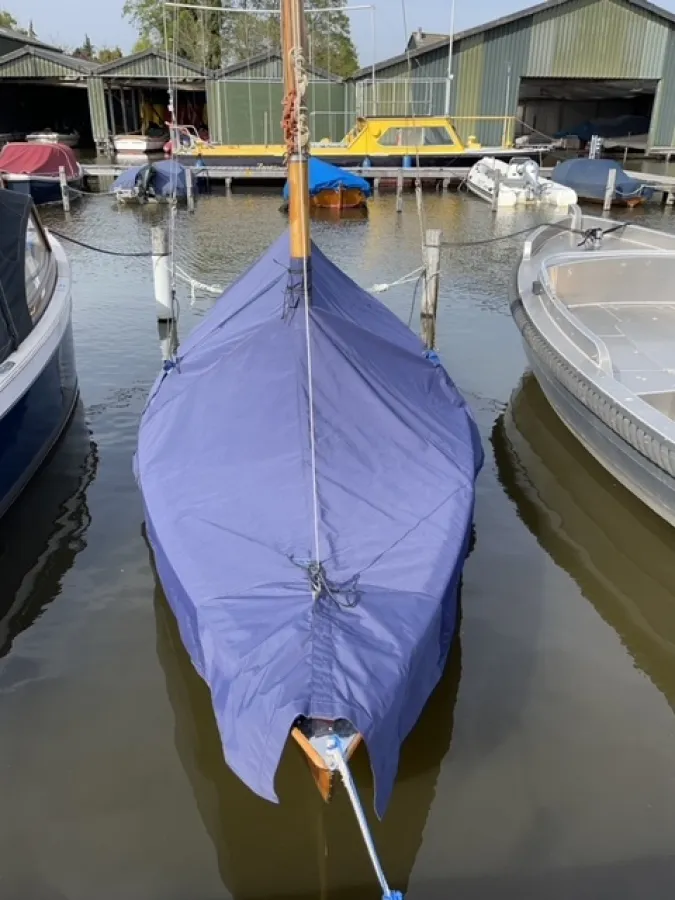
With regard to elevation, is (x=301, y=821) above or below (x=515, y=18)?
below

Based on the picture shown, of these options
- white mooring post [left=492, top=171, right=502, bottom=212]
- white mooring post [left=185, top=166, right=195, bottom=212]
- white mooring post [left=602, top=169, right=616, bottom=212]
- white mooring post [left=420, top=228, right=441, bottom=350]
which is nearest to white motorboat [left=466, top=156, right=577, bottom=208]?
white mooring post [left=492, top=171, right=502, bottom=212]

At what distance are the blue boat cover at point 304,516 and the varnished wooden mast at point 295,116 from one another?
1.76 feet

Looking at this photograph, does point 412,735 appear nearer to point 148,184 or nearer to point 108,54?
point 148,184

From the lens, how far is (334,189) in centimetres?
2139

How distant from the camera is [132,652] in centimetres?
474

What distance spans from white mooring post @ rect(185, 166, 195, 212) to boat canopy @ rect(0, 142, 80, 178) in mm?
4061

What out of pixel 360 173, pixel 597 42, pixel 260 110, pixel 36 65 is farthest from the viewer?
pixel 36 65

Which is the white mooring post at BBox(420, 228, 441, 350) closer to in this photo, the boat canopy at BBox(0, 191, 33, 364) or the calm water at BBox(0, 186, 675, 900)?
the calm water at BBox(0, 186, 675, 900)

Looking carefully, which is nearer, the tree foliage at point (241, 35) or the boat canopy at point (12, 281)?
the boat canopy at point (12, 281)

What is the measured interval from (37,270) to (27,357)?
229 cm

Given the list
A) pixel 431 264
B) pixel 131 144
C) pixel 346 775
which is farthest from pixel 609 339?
pixel 131 144

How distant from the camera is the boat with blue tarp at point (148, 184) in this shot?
22094 millimetres

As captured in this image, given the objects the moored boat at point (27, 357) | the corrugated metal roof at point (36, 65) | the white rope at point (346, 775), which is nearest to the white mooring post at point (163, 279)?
the moored boat at point (27, 357)

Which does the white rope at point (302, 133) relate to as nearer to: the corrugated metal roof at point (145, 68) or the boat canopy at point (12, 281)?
the boat canopy at point (12, 281)
